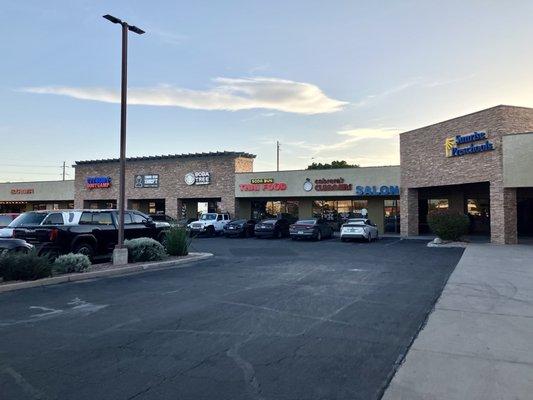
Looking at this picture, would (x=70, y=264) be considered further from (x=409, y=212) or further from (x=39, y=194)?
(x=39, y=194)

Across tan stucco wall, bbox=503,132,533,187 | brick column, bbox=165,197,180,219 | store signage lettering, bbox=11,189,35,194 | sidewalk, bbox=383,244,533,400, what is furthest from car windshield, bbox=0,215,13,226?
store signage lettering, bbox=11,189,35,194

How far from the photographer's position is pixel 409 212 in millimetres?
30438

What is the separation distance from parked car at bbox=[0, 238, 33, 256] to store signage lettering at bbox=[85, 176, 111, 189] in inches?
1346

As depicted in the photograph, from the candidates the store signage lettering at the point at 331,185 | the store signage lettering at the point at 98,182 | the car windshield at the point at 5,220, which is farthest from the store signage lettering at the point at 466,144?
the store signage lettering at the point at 98,182

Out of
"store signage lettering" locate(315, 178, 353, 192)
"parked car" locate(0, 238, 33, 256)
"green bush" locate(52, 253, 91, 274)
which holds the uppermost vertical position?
"store signage lettering" locate(315, 178, 353, 192)

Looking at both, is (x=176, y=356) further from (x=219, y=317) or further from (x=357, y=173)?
(x=357, y=173)

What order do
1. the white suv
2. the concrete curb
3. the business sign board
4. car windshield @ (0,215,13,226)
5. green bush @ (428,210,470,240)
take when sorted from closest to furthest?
the concrete curb → car windshield @ (0,215,13,226) → green bush @ (428,210,470,240) → the white suv → the business sign board

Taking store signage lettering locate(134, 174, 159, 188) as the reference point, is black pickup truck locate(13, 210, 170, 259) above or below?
below

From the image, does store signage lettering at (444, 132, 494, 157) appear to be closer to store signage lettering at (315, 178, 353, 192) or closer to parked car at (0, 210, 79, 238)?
store signage lettering at (315, 178, 353, 192)

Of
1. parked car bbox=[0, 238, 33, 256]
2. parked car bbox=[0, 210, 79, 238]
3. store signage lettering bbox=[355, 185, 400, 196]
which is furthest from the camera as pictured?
store signage lettering bbox=[355, 185, 400, 196]

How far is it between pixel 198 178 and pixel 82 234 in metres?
25.3

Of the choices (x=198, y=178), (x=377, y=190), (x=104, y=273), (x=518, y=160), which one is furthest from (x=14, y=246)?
(x=198, y=178)

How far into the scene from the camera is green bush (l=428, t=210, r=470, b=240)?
942 inches

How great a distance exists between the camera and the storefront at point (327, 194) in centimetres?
3306
